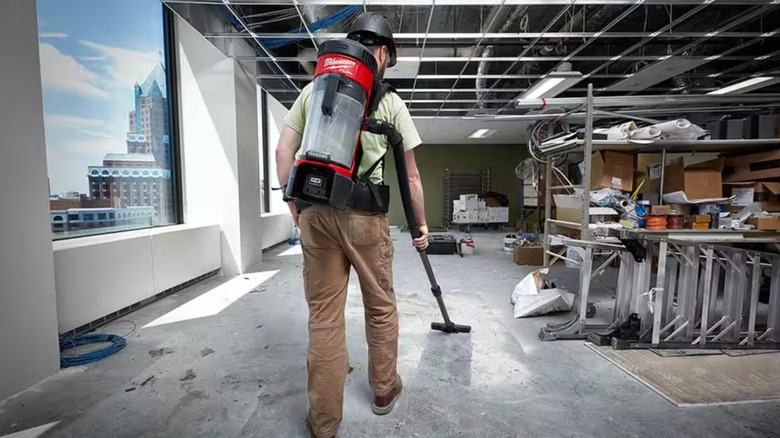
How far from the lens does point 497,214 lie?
8898 mm

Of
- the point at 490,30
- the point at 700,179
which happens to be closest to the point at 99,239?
the point at 490,30

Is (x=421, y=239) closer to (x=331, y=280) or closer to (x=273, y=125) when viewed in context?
(x=331, y=280)

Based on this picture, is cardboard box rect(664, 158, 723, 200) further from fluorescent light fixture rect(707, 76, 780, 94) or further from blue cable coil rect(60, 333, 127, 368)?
blue cable coil rect(60, 333, 127, 368)

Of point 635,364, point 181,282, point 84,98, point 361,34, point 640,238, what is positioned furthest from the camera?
point 181,282

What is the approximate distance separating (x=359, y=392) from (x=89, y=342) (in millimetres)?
1829

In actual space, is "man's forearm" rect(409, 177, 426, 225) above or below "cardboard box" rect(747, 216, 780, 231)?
Result: above

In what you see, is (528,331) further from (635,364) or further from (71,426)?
(71,426)

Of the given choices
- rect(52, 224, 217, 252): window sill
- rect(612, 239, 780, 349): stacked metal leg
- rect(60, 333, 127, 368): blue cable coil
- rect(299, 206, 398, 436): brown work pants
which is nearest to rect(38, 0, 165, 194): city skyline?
rect(52, 224, 217, 252): window sill

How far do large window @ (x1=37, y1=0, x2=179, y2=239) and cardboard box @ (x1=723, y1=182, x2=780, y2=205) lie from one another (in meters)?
5.31

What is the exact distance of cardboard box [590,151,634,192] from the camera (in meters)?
2.92

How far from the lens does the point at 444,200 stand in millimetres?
10086

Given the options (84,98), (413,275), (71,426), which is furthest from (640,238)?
(84,98)

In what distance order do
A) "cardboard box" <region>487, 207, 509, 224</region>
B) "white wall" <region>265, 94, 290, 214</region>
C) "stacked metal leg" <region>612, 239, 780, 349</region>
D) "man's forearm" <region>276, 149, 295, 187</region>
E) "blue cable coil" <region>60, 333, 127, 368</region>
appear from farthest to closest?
"cardboard box" <region>487, 207, 509, 224</region>, "white wall" <region>265, 94, 290, 214</region>, "stacked metal leg" <region>612, 239, 780, 349</region>, "blue cable coil" <region>60, 333, 127, 368</region>, "man's forearm" <region>276, 149, 295, 187</region>

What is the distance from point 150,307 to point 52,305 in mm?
1187
